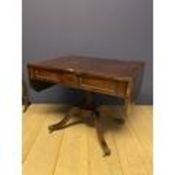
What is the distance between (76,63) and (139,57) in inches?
38.2

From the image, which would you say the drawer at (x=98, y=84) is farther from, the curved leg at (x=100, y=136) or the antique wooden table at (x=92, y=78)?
the curved leg at (x=100, y=136)

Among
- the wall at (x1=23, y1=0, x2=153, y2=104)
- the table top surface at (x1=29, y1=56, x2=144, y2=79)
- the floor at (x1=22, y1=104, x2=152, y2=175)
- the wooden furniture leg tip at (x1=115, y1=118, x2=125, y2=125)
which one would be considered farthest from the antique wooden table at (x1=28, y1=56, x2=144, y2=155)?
the wall at (x1=23, y1=0, x2=153, y2=104)

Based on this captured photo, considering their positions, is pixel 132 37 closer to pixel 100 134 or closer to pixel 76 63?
pixel 76 63

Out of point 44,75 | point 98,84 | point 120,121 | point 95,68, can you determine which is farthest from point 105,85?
point 120,121

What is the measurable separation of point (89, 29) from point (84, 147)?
4.72ft

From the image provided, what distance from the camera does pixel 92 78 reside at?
2.17 meters

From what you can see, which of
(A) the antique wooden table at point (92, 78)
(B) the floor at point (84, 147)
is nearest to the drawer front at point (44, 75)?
(A) the antique wooden table at point (92, 78)

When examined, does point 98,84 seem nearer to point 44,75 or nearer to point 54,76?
point 54,76

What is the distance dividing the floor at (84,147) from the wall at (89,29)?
63 centimetres

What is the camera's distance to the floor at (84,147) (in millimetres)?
1845

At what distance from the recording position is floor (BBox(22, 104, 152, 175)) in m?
1.84

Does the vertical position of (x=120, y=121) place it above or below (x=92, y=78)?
below
